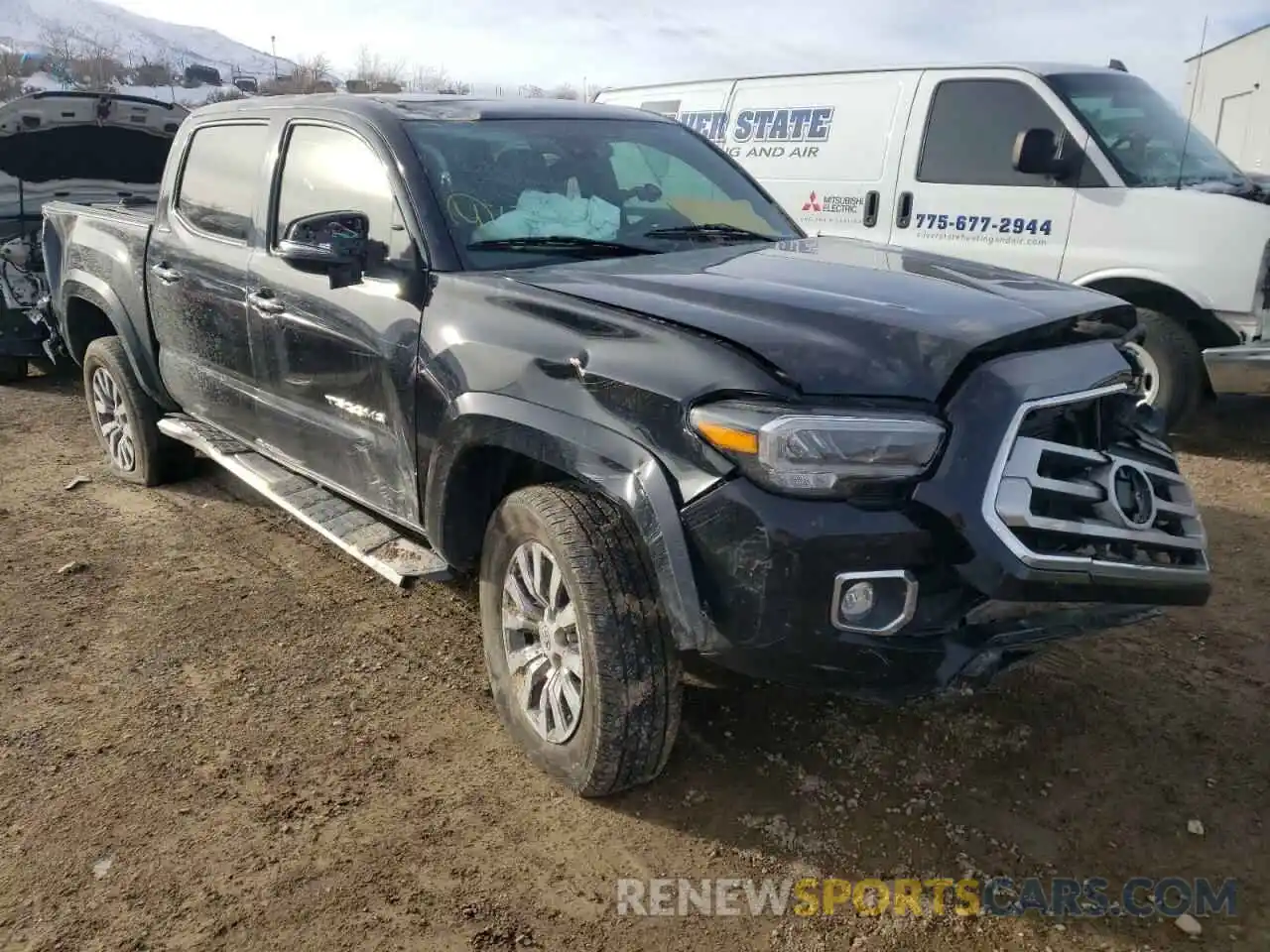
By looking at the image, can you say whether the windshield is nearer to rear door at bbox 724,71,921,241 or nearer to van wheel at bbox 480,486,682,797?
van wheel at bbox 480,486,682,797

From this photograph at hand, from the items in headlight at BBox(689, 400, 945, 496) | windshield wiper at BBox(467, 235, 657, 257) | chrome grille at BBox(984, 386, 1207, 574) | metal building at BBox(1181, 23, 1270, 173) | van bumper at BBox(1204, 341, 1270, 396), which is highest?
metal building at BBox(1181, 23, 1270, 173)

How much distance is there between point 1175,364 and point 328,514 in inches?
183

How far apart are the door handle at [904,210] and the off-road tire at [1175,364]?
1.56 meters

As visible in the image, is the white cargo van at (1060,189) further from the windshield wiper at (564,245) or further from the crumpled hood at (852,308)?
the windshield wiper at (564,245)

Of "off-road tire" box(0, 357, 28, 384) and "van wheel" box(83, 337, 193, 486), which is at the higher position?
"van wheel" box(83, 337, 193, 486)

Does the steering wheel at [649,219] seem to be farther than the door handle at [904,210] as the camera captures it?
No

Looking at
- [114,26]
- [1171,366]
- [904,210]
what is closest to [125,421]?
Answer: [904,210]

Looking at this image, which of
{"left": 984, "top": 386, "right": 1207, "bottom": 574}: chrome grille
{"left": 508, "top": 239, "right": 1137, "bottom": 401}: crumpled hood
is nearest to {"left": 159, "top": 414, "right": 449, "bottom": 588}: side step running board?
{"left": 508, "top": 239, "right": 1137, "bottom": 401}: crumpled hood

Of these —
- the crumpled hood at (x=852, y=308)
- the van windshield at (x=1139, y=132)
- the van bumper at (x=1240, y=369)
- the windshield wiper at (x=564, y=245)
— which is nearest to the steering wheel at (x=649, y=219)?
the windshield wiper at (x=564, y=245)

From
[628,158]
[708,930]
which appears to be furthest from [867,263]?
[708,930]

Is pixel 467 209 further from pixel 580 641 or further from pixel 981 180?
pixel 981 180

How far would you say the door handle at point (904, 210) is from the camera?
657 cm

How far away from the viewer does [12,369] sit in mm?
7949

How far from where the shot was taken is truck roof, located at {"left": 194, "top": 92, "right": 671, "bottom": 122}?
3.56m
